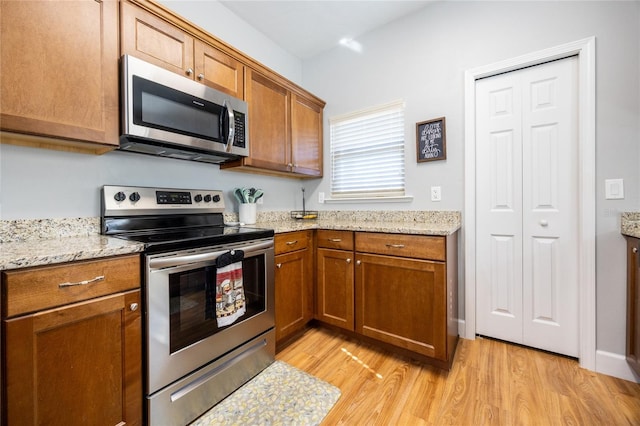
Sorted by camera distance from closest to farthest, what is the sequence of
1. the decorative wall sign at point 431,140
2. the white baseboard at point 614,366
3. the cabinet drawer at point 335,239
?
the white baseboard at point 614,366 < the cabinet drawer at point 335,239 < the decorative wall sign at point 431,140

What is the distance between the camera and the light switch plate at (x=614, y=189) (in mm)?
1589

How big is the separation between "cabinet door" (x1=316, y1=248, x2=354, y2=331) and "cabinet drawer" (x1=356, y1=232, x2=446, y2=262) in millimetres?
164

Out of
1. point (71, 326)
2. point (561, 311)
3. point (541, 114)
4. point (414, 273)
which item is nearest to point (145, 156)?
point (71, 326)

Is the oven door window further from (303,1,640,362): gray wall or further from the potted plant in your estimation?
(303,1,640,362): gray wall

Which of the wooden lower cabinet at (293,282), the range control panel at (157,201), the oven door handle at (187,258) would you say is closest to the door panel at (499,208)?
the wooden lower cabinet at (293,282)

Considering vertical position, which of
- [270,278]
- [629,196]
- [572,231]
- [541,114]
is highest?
[541,114]

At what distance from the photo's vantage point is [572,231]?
176 centimetres

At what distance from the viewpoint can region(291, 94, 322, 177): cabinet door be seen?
245cm

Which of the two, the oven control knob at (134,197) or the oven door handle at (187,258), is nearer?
the oven door handle at (187,258)

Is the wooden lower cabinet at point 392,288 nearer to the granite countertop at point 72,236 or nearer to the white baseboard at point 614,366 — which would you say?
the granite countertop at point 72,236

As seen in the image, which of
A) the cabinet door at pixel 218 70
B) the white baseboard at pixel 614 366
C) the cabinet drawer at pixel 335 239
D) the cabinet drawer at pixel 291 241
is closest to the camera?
the white baseboard at pixel 614 366

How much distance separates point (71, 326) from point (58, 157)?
0.95m

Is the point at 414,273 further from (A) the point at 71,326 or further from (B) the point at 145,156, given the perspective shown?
(B) the point at 145,156

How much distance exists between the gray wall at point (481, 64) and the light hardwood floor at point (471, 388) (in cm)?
38
